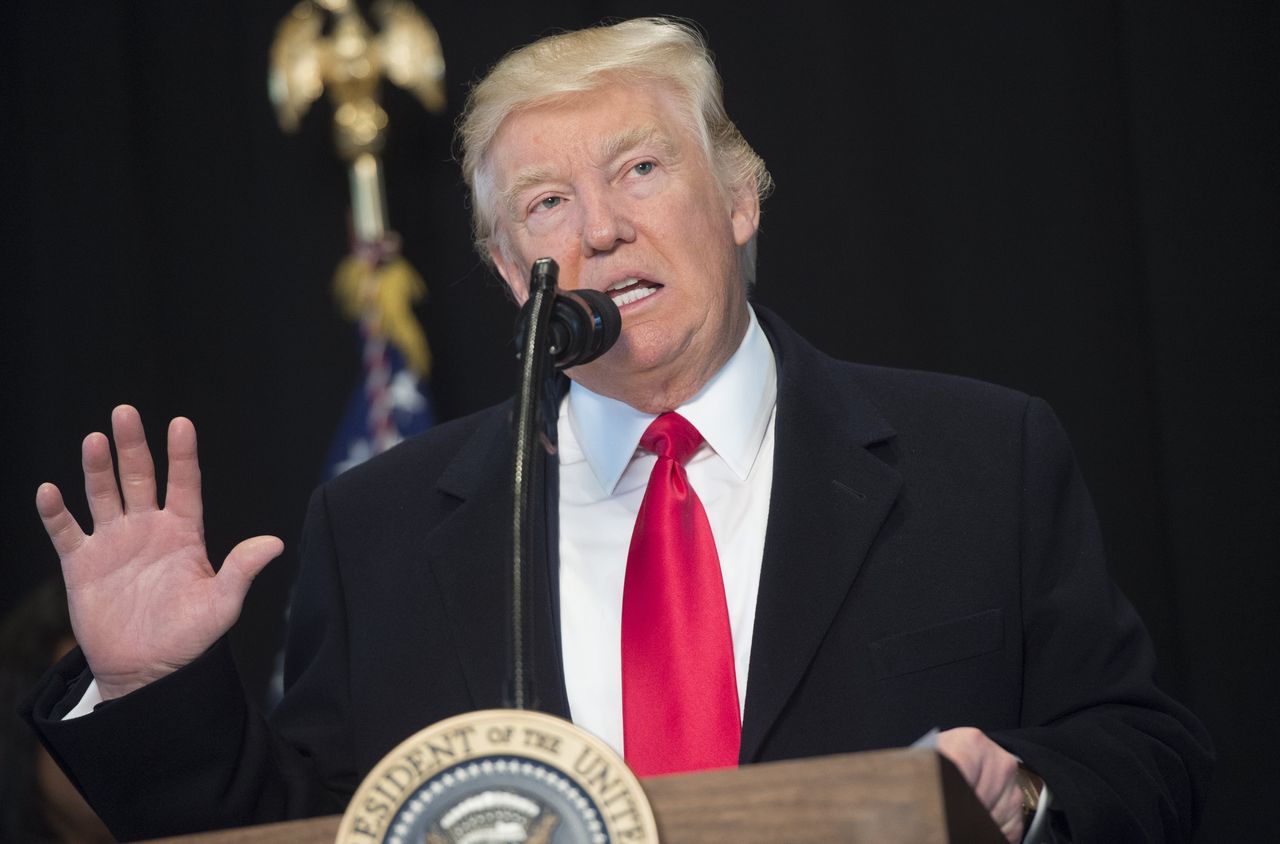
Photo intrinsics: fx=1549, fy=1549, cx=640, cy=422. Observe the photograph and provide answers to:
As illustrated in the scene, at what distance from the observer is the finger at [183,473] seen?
1.49 metres

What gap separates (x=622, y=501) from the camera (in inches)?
76.5

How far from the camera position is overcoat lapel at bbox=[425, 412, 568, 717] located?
174cm

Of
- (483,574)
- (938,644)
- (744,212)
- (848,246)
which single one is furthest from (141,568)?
(848,246)

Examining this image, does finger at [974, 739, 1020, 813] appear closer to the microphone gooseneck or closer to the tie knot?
the microphone gooseneck

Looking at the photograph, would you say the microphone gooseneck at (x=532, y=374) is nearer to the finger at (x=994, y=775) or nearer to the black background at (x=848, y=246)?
the finger at (x=994, y=775)

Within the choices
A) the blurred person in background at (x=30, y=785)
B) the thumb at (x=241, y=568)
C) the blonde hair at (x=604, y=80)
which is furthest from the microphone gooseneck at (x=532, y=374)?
the blurred person in background at (x=30, y=785)

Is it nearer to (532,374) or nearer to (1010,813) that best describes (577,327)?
(532,374)

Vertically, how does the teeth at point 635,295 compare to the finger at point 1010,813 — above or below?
above

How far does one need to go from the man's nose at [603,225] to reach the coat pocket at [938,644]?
594mm

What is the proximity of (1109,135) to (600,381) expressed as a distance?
1490 millimetres

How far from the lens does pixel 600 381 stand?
1999 mm

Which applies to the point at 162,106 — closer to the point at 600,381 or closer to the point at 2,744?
the point at 2,744

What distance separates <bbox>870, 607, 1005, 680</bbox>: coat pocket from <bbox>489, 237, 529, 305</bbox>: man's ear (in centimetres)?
74

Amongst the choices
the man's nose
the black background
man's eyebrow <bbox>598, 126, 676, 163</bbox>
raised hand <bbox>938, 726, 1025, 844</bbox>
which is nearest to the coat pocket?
raised hand <bbox>938, 726, 1025, 844</bbox>
